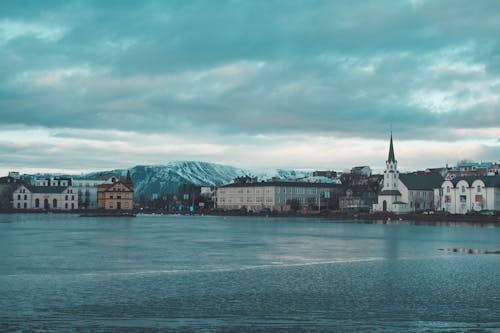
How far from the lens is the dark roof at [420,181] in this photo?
13525cm

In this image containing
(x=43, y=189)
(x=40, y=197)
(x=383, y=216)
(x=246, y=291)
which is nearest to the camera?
(x=246, y=291)

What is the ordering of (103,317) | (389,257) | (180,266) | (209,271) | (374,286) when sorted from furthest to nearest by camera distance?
(389,257), (180,266), (209,271), (374,286), (103,317)

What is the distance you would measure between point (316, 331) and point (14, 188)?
526 feet

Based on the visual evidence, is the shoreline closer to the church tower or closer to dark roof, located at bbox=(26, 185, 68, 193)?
dark roof, located at bbox=(26, 185, 68, 193)

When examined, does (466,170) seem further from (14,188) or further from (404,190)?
(14,188)

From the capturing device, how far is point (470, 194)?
4697 inches

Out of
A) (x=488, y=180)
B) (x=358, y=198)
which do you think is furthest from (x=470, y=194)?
(x=358, y=198)

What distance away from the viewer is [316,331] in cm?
1733

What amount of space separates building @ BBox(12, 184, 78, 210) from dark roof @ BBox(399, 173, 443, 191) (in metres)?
82.3

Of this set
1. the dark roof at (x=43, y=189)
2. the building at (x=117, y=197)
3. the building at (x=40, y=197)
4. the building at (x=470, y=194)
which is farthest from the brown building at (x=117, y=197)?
the building at (x=470, y=194)

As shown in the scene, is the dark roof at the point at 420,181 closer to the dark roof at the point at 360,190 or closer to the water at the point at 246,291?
the dark roof at the point at 360,190

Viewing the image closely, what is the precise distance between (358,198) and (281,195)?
63.9 ft

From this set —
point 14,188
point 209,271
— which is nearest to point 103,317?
point 209,271

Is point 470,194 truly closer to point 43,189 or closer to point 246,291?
point 43,189
